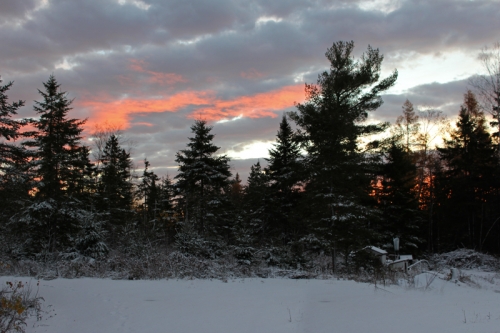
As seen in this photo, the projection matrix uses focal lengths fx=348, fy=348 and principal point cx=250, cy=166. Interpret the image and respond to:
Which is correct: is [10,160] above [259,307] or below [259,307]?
above

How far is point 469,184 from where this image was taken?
28.5 meters

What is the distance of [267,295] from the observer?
977 cm

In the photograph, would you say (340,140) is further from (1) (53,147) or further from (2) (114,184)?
(2) (114,184)

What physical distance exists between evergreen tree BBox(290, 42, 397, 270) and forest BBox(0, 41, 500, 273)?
0.06 metres

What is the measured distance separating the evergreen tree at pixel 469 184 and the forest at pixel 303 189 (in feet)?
0.36

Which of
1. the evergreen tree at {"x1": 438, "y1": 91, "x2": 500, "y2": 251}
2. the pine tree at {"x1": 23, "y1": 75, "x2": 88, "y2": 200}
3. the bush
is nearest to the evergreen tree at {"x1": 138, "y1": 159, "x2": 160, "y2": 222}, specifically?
the pine tree at {"x1": 23, "y1": 75, "x2": 88, "y2": 200}

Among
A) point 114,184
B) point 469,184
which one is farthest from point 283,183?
point 114,184

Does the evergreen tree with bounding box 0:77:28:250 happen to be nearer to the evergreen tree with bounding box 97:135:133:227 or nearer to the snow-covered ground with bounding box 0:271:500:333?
the snow-covered ground with bounding box 0:271:500:333

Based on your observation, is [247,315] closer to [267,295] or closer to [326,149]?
[267,295]

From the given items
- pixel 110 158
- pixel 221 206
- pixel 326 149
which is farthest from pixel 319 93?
pixel 110 158

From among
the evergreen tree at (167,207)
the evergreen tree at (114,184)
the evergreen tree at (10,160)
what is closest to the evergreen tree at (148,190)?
the evergreen tree at (167,207)

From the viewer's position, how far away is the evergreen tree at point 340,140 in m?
18.2

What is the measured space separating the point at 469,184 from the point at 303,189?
46.4ft

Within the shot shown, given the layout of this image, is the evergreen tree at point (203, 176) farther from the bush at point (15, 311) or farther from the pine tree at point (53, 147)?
the bush at point (15, 311)
